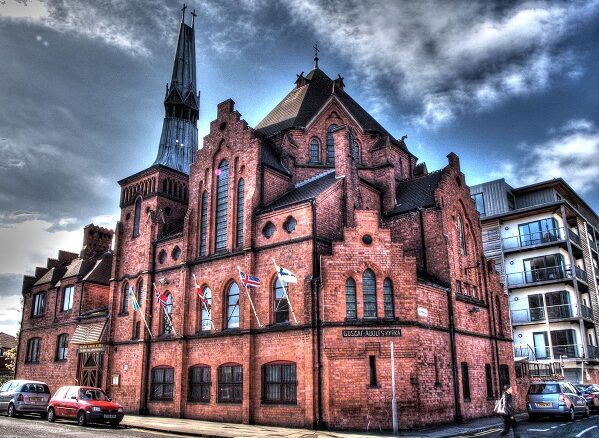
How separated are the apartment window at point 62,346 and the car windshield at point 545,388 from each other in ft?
96.6

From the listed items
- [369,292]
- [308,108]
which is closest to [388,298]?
[369,292]

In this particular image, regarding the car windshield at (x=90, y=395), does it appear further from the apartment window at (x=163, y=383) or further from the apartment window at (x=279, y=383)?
the apartment window at (x=279, y=383)

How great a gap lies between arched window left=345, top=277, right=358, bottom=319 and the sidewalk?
15.2 ft

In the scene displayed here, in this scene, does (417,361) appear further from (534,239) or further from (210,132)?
(534,239)

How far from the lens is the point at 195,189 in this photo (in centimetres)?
2961

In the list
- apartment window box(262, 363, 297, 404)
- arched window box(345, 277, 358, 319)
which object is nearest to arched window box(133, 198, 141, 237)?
apartment window box(262, 363, 297, 404)

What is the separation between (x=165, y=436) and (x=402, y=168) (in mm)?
24183

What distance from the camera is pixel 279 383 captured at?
22219mm

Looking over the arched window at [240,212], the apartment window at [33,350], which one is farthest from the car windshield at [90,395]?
the apartment window at [33,350]

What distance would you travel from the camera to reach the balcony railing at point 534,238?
42.9 meters

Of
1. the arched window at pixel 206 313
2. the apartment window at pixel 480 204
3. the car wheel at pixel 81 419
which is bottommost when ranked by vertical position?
the car wheel at pixel 81 419

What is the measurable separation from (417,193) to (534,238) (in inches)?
805

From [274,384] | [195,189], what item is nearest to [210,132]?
[195,189]

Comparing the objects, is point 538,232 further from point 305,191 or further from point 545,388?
point 305,191
